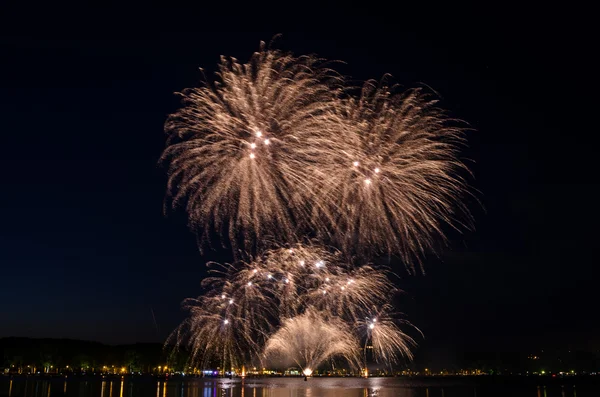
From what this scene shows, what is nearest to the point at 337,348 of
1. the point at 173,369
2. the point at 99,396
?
the point at 99,396

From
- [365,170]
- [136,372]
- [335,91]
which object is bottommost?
[136,372]

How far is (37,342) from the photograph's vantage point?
18162 cm

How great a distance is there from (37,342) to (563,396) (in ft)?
533

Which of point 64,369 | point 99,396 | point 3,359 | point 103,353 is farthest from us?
point 103,353

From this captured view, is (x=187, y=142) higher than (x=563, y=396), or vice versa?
(x=187, y=142)

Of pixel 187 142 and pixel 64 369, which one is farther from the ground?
pixel 187 142

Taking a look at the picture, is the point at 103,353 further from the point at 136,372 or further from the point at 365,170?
the point at 365,170

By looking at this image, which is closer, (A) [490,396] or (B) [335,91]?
(B) [335,91]

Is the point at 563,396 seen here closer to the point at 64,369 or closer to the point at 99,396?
the point at 99,396

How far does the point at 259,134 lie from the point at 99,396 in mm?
33366

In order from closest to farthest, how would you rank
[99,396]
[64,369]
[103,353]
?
[99,396] < [64,369] < [103,353]

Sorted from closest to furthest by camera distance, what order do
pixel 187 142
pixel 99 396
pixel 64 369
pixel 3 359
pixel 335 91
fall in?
pixel 335 91, pixel 187 142, pixel 99 396, pixel 3 359, pixel 64 369

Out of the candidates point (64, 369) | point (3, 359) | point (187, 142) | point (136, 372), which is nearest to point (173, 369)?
point (136, 372)

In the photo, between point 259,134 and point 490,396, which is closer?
point 259,134
